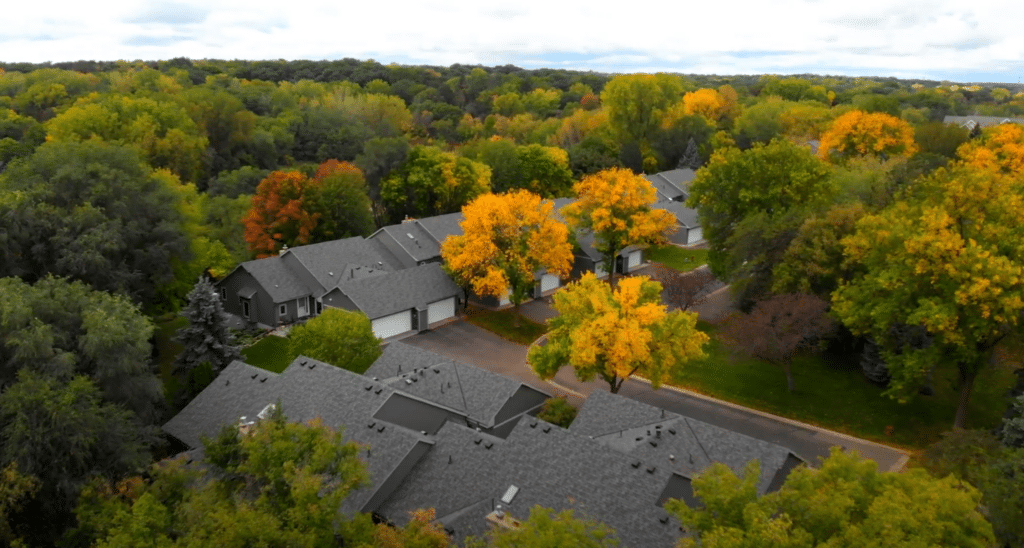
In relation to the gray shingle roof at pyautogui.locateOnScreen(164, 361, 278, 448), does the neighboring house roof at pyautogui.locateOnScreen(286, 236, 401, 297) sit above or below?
above

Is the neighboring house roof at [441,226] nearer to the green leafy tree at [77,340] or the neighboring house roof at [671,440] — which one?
the neighboring house roof at [671,440]

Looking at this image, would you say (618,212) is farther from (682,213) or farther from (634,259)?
(682,213)

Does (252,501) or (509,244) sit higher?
(509,244)

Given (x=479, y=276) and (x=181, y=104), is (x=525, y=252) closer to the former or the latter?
(x=479, y=276)

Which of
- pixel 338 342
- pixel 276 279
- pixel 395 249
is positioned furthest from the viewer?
pixel 395 249

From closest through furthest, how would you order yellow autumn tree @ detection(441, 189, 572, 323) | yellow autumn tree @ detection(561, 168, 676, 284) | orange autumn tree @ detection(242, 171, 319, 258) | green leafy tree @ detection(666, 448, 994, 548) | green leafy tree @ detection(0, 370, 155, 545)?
1. green leafy tree @ detection(666, 448, 994, 548)
2. green leafy tree @ detection(0, 370, 155, 545)
3. yellow autumn tree @ detection(441, 189, 572, 323)
4. yellow autumn tree @ detection(561, 168, 676, 284)
5. orange autumn tree @ detection(242, 171, 319, 258)

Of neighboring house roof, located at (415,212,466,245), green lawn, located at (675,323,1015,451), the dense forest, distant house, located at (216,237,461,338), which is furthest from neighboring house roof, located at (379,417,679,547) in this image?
neighboring house roof, located at (415,212,466,245)

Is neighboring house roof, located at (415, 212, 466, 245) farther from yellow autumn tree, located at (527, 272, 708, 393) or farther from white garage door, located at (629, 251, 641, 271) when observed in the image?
yellow autumn tree, located at (527, 272, 708, 393)

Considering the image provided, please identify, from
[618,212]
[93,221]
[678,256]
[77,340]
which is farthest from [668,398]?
[678,256]
